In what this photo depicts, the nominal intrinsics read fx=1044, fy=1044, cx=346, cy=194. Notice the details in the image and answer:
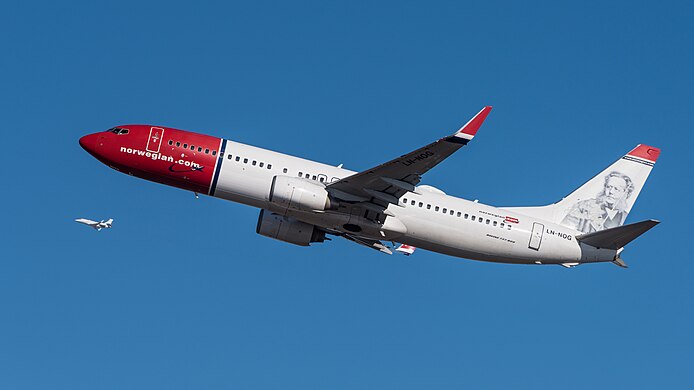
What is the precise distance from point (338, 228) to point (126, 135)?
39.5ft

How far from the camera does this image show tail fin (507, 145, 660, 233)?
2324 inches

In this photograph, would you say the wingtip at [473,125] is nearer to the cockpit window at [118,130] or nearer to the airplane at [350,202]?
the airplane at [350,202]

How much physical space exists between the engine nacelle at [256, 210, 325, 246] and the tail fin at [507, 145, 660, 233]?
1173 cm

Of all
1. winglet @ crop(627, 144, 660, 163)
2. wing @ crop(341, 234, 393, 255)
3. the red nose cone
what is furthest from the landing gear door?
the red nose cone

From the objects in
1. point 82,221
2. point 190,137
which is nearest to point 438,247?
point 190,137

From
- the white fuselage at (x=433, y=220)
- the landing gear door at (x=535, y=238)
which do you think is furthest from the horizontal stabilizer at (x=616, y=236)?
the landing gear door at (x=535, y=238)

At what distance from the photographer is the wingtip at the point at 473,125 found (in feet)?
160

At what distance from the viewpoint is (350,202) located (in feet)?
175

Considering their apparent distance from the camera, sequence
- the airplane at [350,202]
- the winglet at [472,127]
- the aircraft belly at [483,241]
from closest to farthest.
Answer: the winglet at [472,127], the airplane at [350,202], the aircraft belly at [483,241]

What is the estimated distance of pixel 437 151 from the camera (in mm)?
49406

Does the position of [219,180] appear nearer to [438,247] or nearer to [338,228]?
[338,228]

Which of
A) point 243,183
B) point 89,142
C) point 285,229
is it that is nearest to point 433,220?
point 285,229

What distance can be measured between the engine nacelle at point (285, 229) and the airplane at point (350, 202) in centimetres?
5

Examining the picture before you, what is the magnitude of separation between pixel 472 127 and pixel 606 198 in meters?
15.1
